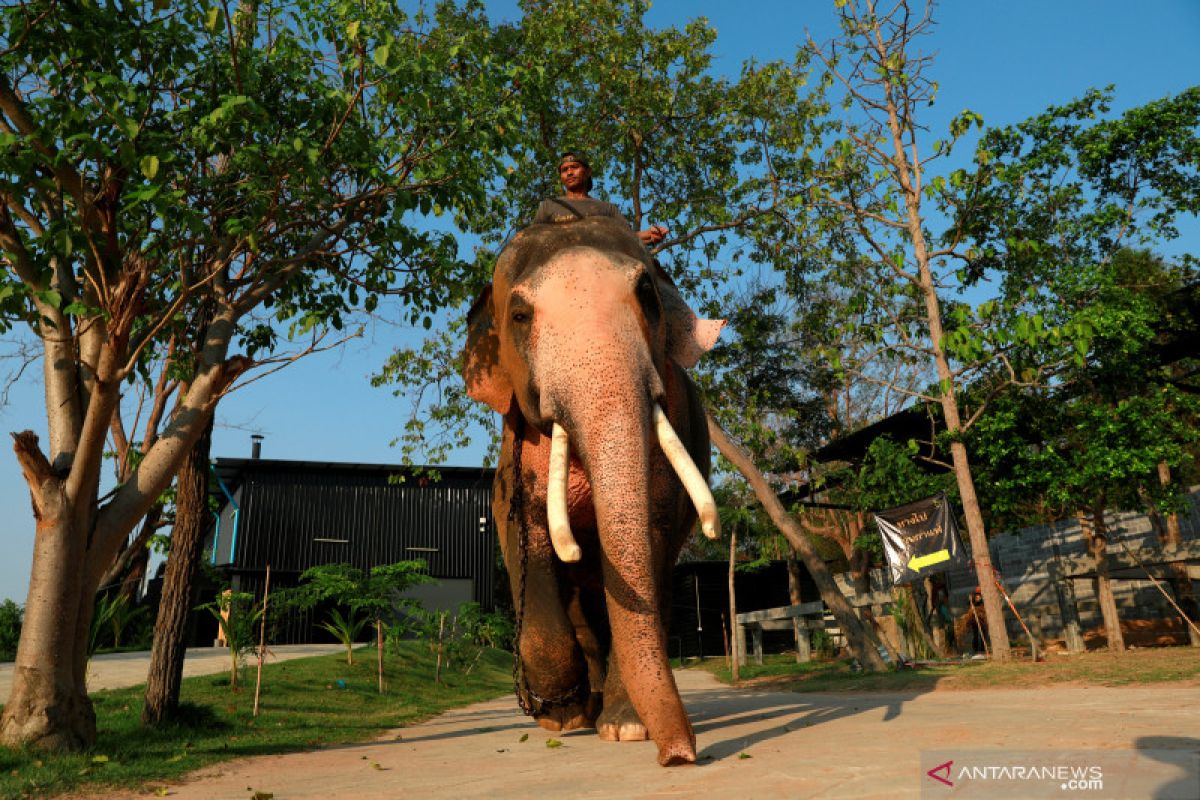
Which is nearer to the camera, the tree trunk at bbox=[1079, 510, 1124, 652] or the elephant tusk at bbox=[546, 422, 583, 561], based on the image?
the elephant tusk at bbox=[546, 422, 583, 561]

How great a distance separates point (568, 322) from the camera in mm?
4426

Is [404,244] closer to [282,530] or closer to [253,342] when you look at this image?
[253,342]

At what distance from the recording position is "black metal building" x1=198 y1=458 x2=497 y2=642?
26.3 meters

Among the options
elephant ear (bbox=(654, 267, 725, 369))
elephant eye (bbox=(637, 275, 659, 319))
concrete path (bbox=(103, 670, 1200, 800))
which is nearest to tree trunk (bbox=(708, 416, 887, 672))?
concrete path (bbox=(103, 670, 1200, 800))

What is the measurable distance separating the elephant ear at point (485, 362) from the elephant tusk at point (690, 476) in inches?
55.6

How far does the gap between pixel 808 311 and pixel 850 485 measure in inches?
143

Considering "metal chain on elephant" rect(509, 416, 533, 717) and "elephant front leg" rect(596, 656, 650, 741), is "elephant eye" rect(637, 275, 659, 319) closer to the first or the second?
"metal chain on elephant" rect(509, 416, 533, 717)

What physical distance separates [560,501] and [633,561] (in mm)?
482

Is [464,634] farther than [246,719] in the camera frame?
Yes

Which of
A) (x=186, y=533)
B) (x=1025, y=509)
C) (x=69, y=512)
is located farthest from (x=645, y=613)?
(x=1025, y=509)

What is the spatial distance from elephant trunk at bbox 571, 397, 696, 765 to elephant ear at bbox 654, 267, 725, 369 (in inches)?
45.9

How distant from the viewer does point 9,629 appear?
18250 mm

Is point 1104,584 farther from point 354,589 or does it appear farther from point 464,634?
point 354,589

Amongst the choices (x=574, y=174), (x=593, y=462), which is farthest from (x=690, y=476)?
(x=574, y=174)
